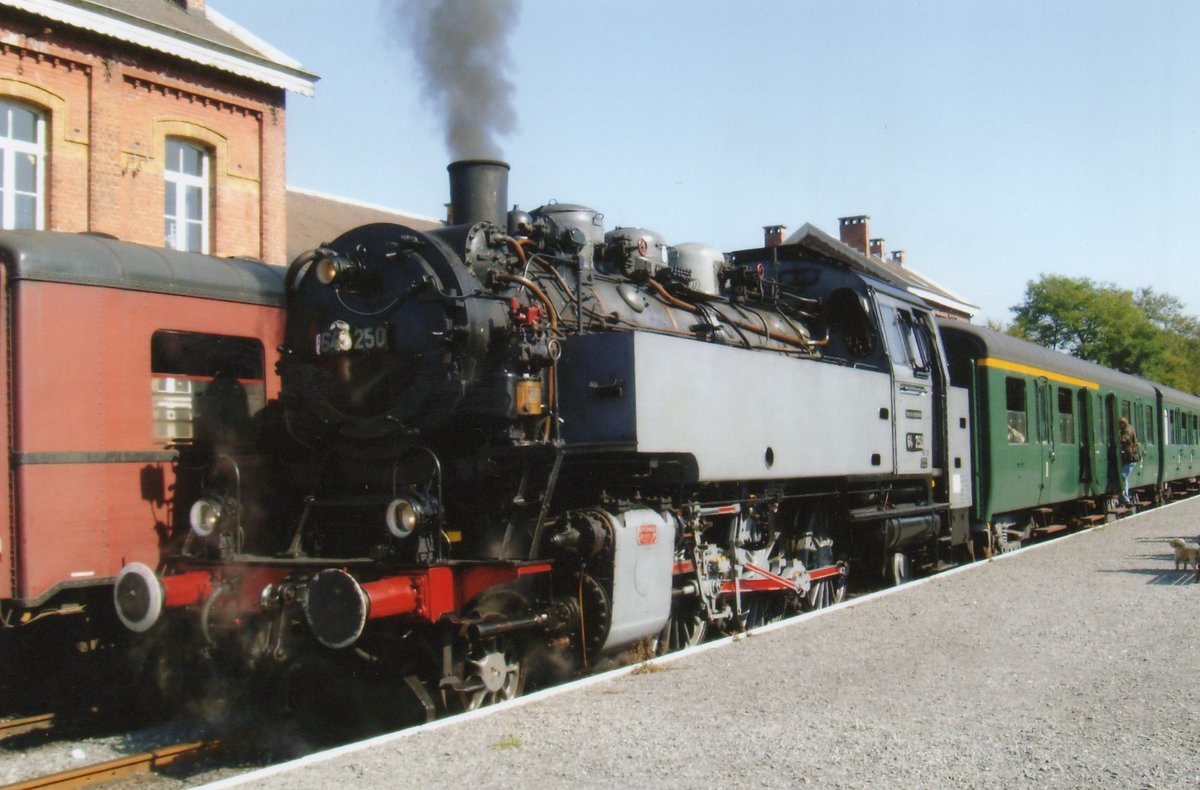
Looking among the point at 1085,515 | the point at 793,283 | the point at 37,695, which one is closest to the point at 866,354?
the point at 793,283

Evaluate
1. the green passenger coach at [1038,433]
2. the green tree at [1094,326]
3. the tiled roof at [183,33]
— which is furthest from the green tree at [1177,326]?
the tiled roof at [183,33]

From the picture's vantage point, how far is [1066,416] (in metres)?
15.4

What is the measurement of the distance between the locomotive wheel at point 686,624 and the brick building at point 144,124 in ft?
33.4

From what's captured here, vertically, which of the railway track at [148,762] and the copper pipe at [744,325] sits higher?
the copper pipe at [744,325]

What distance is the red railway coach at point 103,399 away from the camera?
249 inches

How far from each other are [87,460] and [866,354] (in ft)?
20.4

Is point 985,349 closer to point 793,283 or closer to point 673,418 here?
point 793,283

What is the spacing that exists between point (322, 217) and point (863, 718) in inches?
819

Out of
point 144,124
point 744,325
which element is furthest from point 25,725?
point 144,124

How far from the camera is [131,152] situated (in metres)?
14.5

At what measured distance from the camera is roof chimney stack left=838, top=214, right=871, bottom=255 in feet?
152

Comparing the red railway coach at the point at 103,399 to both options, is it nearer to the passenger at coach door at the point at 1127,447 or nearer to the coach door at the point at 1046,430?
the coach door at the point at 1046,430

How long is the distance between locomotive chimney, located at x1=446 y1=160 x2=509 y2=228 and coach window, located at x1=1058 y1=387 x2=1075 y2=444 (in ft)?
34.4

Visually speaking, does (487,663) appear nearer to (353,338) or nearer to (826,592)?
(353,338)
